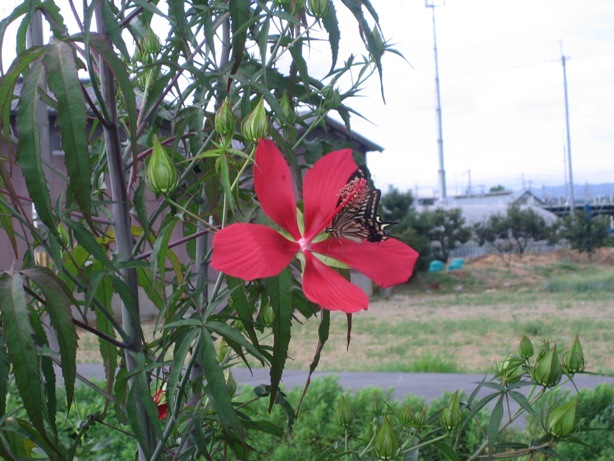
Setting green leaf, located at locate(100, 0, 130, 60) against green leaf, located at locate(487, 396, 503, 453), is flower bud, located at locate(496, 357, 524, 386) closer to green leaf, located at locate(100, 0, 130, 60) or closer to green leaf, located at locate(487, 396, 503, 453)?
green leaf, located at locate(487, 396, 503, 453)

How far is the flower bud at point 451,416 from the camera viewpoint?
37.1 inches

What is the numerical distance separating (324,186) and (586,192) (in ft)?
92.4

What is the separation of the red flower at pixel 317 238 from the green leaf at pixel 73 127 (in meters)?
0.14

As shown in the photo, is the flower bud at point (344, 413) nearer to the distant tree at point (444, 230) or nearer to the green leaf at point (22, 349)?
the green leaf at point (22, 349)

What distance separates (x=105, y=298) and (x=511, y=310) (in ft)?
27.4

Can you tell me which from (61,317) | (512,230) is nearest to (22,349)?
(61,317)

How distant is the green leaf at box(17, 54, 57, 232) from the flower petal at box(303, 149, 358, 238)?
0.21 m

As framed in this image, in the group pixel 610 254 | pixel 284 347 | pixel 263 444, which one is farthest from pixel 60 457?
pixel 610 254

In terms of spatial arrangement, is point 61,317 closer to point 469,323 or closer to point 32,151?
point 32,151

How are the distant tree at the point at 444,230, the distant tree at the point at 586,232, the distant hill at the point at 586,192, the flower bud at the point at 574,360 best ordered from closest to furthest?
the flower bud at the point at 574,360
the distant tree at the point at 444,230
the distant tree at the point at 586,232
the distant hill at the point at 586,192

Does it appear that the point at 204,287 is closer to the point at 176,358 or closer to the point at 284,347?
the point at 176,358

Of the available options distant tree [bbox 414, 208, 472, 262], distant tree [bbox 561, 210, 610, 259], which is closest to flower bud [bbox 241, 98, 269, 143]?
distant tree [bbox 414, 208, 472, 262]

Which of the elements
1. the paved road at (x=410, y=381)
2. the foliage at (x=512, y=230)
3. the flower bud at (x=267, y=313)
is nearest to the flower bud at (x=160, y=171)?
the flower bud at (x=267, y=313)

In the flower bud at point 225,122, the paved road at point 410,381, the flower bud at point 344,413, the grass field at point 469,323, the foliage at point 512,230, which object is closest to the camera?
the flower bud at point 225,122
